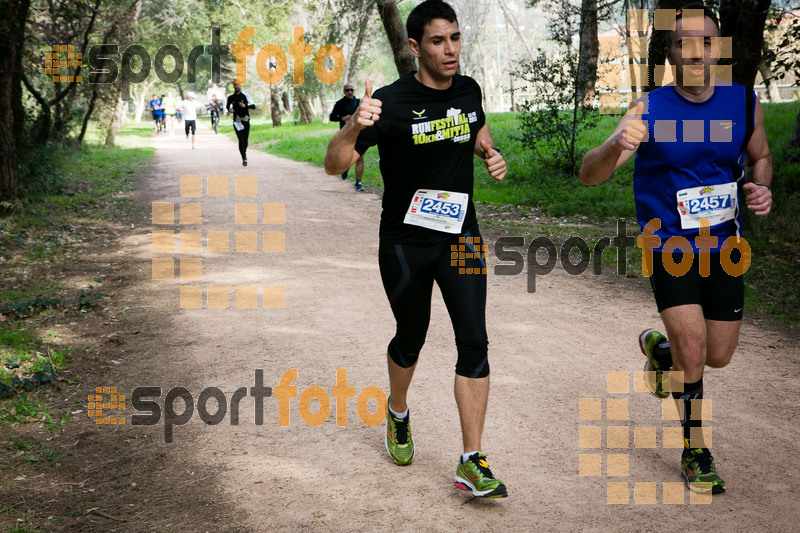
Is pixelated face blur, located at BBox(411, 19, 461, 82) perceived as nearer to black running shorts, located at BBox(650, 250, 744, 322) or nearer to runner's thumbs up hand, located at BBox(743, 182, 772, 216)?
black running shorts, located at BBox(650, 250, 744, 322)

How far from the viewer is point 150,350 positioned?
650 cm

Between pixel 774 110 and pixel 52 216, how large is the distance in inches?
785

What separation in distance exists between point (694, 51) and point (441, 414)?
2722mm

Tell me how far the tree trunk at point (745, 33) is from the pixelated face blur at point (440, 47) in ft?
23.2

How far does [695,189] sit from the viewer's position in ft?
12.1

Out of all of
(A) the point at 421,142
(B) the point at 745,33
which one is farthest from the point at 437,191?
(B) the point at 745,33

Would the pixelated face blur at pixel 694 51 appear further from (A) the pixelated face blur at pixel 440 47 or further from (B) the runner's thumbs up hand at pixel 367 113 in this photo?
(B) the runner's thumbs up hand at pixel 367 113

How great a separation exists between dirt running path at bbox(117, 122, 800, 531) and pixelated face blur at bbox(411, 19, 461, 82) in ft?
7.21

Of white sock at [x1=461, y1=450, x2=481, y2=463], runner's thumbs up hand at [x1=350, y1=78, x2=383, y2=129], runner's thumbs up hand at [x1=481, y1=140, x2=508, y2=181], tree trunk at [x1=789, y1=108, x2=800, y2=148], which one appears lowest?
white sock at [x1=461, y1=450, x2=481, y2=463]

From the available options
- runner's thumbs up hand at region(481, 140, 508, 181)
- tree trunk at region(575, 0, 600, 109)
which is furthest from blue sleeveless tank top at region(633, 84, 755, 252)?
tree trunk at region(575, 0, 600, 109)

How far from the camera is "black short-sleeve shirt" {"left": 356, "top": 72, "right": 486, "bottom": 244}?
3709 millimetres

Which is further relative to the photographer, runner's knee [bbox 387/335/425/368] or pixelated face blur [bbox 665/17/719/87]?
runner's knee [bbox 387/335/425/368]

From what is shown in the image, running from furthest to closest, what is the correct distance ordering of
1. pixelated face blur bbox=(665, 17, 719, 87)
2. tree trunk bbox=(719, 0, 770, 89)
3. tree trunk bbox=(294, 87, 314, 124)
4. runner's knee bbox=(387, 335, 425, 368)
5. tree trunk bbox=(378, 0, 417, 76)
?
tree trunk bbox=(294, 87, 314, 124) → tree trunk bbox=(378, 0, 417, 76) → tree trunk bbox=(719, 0, 770, 89) → runner's knee bbox=(387, 335, 425, 368) → pixelated face blur bbox=(665, 17, 719, 87)

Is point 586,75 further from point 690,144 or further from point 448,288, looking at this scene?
point 448,288
